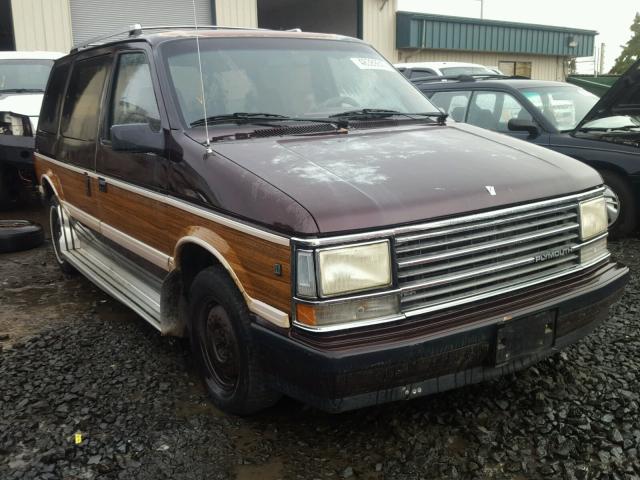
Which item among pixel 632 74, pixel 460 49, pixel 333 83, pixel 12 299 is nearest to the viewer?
pixel 333 83

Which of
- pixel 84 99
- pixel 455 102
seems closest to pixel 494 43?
pixel 455 102

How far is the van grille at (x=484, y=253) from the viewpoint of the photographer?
2543mm

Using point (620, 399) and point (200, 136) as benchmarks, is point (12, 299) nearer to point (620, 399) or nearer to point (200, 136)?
point (200, 136)

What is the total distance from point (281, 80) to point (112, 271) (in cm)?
178

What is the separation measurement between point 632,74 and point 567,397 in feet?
12.1

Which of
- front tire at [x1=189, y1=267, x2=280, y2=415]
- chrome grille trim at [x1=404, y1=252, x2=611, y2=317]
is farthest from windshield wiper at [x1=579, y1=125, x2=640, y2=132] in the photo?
front tire at [x1=189, y1=267, x2=280, y2=415]

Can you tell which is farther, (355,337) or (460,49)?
(460,49)

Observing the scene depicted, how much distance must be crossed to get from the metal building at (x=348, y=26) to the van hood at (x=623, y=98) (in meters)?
10.7

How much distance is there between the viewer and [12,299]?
16.9 ft

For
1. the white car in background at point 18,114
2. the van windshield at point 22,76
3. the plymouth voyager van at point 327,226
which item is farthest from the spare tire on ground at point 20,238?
the van windshield at point 22,76

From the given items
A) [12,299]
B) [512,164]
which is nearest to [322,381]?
[512,164]

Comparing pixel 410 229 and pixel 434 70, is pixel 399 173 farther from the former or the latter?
pixel 434 70

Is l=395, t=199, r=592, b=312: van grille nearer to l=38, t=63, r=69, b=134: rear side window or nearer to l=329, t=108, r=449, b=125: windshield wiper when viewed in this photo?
l=329, t=108, r=449, b=125: windshield wiper

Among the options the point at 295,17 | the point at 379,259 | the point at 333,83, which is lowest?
the point at 379,259
